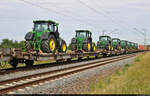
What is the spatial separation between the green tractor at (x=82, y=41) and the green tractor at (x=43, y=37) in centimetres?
704

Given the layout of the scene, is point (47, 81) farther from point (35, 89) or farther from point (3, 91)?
point (3, 91)

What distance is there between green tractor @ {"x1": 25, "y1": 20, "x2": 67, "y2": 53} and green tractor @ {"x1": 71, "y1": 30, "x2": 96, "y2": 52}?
23.1 ft

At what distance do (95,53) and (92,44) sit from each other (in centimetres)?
111

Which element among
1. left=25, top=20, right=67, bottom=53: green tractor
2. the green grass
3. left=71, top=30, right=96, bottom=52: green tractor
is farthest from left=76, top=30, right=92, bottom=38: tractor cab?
the green grass

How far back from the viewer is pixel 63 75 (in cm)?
1127

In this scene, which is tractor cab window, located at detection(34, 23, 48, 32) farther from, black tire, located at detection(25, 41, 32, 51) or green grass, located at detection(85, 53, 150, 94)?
green grass, located at detection(85, 53, 150, 94)

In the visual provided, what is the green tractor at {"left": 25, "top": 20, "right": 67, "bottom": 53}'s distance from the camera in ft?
48.9

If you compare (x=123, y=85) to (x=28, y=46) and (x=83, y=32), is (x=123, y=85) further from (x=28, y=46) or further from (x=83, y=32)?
(x=83, y=32)

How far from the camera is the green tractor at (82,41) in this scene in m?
23.3

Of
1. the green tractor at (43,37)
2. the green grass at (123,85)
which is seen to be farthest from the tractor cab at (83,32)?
the green grass at (123,85)

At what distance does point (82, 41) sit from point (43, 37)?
9199 mm

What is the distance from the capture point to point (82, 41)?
23.5 meters

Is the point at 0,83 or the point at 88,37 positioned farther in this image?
the point at 88,37

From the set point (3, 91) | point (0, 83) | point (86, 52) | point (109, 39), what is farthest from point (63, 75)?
point (109, 39)
